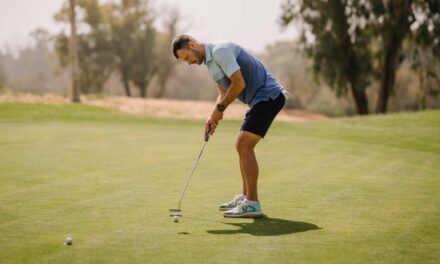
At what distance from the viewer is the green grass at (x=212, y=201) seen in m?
4.62

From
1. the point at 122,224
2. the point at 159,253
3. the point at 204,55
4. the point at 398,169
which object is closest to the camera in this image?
the point at 159,253

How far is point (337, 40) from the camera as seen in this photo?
1249 inches

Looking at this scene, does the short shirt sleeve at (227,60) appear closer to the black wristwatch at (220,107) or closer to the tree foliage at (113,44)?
the black wristwatch at (220,107)

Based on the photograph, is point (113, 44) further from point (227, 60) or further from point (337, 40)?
point (227, 60)

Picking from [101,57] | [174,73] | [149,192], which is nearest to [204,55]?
[149,192]

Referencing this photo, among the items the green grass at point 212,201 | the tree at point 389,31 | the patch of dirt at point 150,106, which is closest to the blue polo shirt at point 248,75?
the green grass at point 212,201

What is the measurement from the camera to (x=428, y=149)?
12.1m

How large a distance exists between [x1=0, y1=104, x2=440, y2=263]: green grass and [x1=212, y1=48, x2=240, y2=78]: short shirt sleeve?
1.51 metres

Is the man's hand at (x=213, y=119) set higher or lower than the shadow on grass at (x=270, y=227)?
higher

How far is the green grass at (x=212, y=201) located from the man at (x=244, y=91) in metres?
0.31

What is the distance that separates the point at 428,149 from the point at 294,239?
26.4 feet

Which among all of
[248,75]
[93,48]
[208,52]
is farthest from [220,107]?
[93,48]

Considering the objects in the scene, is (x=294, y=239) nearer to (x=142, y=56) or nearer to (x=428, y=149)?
(x=428, y=149)

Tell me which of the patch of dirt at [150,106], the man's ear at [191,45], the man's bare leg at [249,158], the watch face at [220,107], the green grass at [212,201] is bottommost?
the patch of dirt at [150,106]
